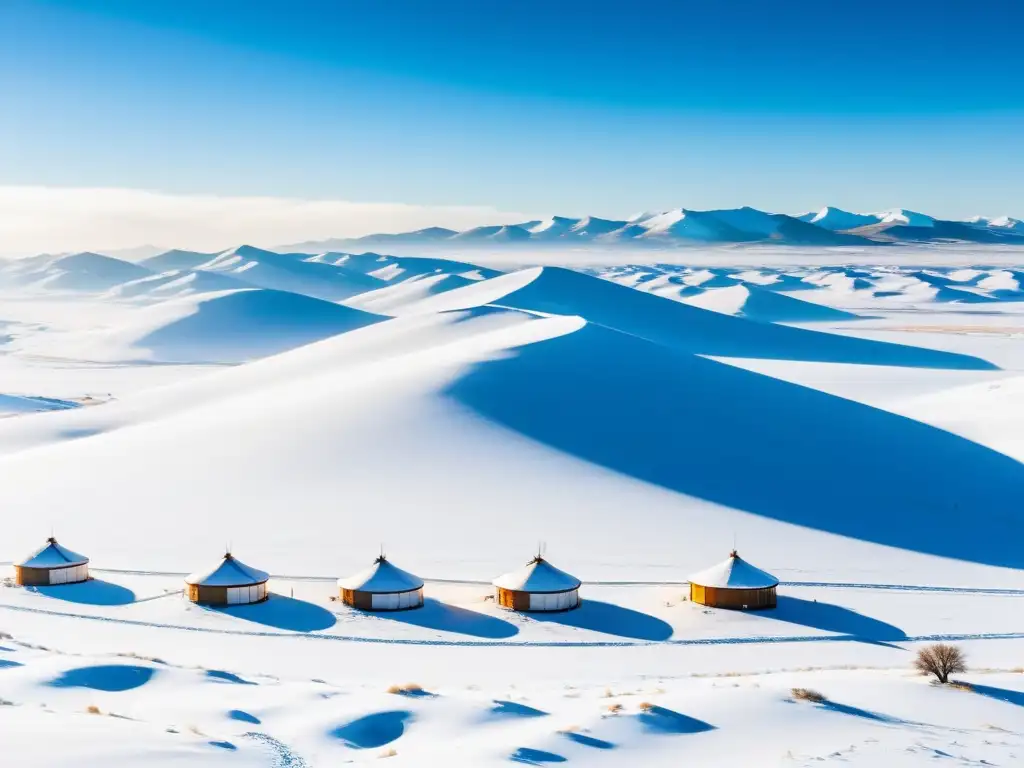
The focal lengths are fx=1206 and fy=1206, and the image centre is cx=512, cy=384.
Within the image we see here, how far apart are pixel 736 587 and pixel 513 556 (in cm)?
780

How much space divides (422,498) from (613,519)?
694cm

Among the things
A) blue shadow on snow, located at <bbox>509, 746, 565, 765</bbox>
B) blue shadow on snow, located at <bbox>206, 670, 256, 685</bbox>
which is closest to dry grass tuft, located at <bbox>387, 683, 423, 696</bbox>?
blue shadow on snow, located at <bbox>206, 670, 256, 685</bbox>

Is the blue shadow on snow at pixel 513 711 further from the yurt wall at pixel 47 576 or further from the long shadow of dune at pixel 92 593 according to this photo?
the yurt wall at pixel 47 576

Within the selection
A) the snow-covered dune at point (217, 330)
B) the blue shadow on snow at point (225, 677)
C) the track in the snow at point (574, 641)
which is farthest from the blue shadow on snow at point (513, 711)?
the snow-covered dune at point (217, 330)

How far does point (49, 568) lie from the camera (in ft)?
113

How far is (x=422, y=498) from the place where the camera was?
4281 centimetres

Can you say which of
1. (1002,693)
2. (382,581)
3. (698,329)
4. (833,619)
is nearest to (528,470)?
(382,581)

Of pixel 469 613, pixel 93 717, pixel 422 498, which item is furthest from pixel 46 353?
pixel 93 717

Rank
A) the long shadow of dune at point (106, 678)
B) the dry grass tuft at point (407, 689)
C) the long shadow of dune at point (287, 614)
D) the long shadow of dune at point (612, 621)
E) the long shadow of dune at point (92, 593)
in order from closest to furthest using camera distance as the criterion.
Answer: the long shadow of dune at point (106, 678)
the dry grass tuft at point (407, 689)
the long shadow of dune at point (612, 621)
the long shadow of dune at point (287, 614)
the long shadow of dune at point (92, 593)

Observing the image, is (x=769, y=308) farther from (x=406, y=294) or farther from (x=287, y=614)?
(x=287, y=614)

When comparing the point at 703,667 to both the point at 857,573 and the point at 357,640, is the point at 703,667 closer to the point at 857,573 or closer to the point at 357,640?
the point at 357,640

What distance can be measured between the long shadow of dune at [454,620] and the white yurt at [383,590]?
26 cm

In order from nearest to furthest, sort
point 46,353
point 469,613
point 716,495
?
point 469,613 → point 716,495 → point 46,353

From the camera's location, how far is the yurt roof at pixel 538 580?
32094 mm
